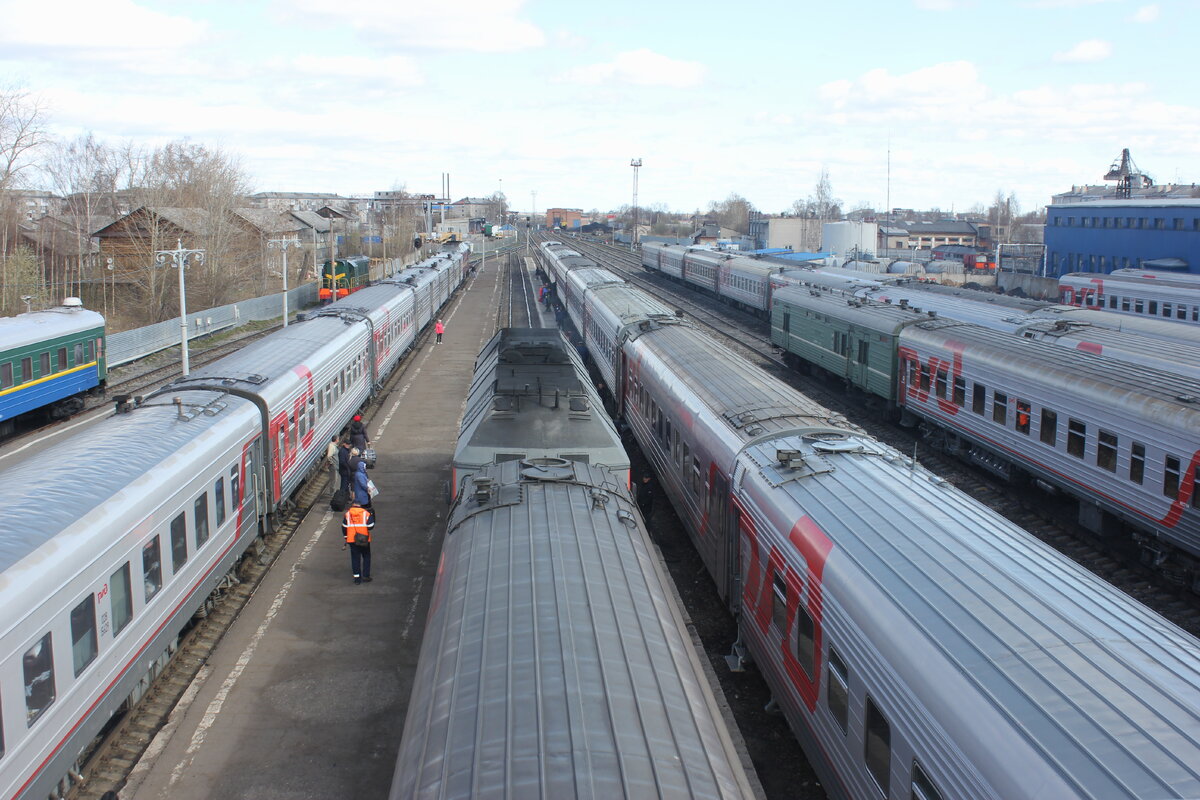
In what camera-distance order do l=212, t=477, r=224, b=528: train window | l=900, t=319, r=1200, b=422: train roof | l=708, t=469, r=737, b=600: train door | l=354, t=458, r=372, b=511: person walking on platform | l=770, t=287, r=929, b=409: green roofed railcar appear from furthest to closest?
l=770, t=287, r=929, b=409: green roofed railcar < l=354, t=458, r=372, b=511: person walking on platform < l=900, t=319, r=1200, b=422: train roof < l=212, t=477, r=224, b=528: train window < l=708, t=469, r=737, b=600: train door

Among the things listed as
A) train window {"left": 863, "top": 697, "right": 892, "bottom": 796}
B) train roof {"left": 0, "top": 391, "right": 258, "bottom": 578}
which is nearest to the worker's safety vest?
train roof {"left": 0, "top": 391, "right": 258, "bottom": 578}

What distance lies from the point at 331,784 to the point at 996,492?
14681mm

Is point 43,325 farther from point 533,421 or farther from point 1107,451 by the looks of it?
point 1107,451

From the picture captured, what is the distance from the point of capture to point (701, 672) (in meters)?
5.89

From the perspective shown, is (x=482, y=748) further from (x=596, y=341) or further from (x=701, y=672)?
(x=596, y=341)

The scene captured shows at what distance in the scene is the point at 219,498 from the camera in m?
12.0

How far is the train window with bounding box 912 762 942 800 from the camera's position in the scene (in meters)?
5.60

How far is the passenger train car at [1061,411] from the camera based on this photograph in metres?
13.0

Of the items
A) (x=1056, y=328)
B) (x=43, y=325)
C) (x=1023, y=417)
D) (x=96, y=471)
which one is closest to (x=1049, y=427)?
(x=1023, y=417)

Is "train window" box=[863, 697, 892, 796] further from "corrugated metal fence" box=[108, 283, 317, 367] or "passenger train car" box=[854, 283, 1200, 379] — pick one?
"corrugated metal fence" box=[108, 283, 317, 367]

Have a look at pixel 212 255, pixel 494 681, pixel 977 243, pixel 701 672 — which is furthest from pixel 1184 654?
pixel 977 243

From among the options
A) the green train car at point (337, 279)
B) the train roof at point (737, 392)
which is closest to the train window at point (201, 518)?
the train roof at point (737, 392)

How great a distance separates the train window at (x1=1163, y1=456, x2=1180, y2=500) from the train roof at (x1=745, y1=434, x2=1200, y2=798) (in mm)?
6300

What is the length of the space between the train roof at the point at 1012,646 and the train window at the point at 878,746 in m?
0.30
